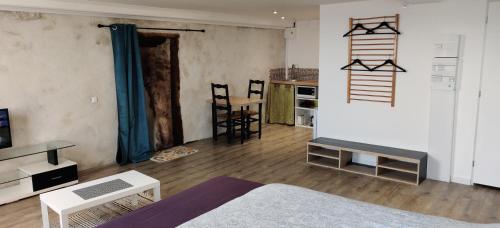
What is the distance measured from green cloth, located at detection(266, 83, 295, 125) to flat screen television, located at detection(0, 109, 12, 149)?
5.16 m

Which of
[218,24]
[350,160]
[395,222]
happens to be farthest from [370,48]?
[395,222]

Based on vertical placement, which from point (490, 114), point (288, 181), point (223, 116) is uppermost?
point (490, 114)

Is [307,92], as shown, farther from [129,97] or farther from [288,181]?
[129,97]

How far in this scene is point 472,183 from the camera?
14.9ft

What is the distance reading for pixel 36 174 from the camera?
4.29 m

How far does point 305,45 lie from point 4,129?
5.92 metres

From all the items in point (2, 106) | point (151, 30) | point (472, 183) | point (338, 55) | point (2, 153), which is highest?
point (151, 30)

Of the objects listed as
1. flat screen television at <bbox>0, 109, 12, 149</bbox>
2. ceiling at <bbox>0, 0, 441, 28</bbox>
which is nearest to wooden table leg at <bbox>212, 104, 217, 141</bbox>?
ceiling at <bbox>0, 0, 441, 28</bbox>

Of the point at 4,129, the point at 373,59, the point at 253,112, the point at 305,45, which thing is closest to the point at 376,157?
the point at 373,59

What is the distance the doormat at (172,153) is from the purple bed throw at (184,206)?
2.69 meters

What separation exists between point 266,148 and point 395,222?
422cm

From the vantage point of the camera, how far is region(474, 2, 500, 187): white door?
4215 mm

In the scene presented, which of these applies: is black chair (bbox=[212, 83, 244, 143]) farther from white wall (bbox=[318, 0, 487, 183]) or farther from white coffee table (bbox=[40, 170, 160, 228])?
white coffee table (bbox=[40, 170, 160, 228])

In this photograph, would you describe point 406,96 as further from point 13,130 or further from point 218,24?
point 13,130
